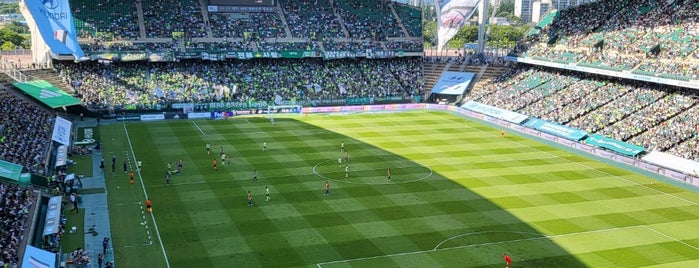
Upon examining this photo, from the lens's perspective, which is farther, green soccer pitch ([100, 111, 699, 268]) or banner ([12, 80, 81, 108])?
banner ([12, 80, 81, 108])

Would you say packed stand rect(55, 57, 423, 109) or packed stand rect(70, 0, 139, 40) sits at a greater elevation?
packed stand rect(70, 0, 139, 40)

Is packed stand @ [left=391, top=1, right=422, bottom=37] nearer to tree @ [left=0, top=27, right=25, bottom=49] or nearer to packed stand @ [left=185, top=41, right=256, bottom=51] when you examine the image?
packed stand @ [left=185, top=41, right=256, bottom=51]

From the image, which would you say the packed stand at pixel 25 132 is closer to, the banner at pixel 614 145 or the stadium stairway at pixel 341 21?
the stadium stairway at pixel 341 21

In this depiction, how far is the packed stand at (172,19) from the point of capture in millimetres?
85688

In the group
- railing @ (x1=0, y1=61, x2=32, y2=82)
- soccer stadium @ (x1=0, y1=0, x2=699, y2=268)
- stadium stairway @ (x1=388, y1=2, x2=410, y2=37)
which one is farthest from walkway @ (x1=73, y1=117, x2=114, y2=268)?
stadium stairway @ (x1=388, y1=2, x2=410, y2=37)

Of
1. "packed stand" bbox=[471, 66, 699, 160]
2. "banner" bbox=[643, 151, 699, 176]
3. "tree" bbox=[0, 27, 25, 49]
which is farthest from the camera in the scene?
"tree" bbox=[0, 27, 25, 49]

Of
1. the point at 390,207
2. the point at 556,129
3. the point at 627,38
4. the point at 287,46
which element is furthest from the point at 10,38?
the point at 627,38

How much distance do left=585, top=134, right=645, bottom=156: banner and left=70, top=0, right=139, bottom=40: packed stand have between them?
188 ft

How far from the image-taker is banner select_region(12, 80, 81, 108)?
6367 cm

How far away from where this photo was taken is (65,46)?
171 feet

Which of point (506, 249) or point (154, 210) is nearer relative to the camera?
point (506, 249)

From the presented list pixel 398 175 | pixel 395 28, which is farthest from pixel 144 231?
pixel 395 28

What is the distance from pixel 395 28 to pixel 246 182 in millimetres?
58691

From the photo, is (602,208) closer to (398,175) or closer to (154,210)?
(398,175)
